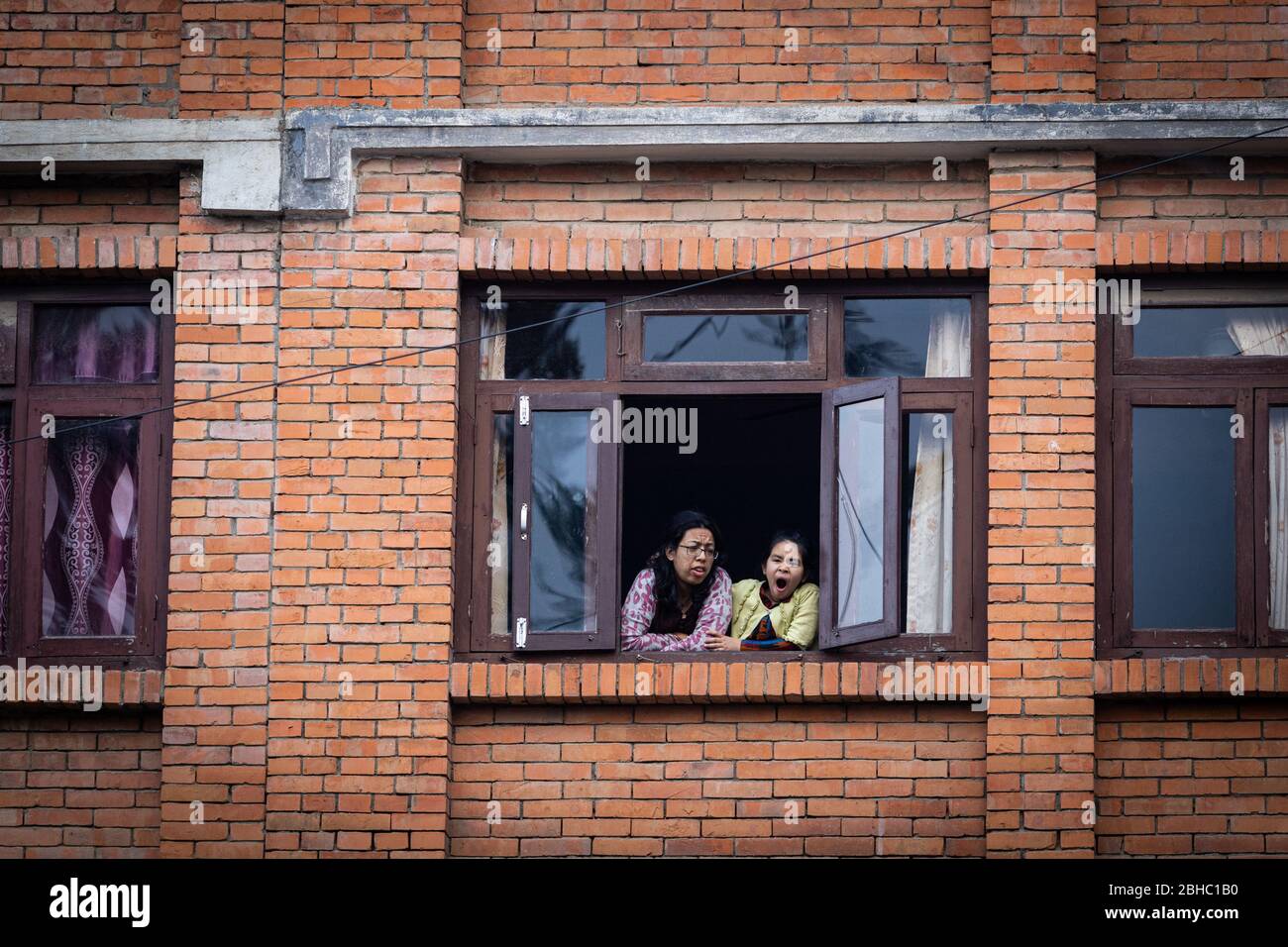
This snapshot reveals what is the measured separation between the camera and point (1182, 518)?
29.2 feet

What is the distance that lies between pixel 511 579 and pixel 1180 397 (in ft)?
10.8

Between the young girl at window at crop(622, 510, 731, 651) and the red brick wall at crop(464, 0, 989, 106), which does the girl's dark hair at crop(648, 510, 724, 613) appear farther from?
the red brick wall at crop(464, 0, 989, 106)

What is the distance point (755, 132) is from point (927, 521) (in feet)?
6.64

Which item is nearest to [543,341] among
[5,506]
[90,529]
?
[90,529]

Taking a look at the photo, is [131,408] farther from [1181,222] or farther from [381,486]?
[1181,222]

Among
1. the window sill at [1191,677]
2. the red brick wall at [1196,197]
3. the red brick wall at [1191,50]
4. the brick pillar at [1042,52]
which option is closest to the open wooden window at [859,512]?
the window sill at [1191,677]

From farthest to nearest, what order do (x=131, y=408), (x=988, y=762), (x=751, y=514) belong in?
1. (x=751, y=514)
2. (x=131, y=408)
3. (x=988, y=762)

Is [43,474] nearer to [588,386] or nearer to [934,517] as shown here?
[588,386]

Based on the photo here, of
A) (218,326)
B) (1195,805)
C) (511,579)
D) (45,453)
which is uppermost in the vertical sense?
(218,326)

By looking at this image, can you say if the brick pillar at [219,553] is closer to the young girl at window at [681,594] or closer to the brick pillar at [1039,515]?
the young girl at window at [681,594]

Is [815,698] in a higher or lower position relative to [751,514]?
lower

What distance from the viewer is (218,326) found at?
8922mm

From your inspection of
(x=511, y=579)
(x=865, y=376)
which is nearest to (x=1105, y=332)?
(x=865, y=376)

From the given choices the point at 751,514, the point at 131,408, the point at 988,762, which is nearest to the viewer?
the point at 988,762
